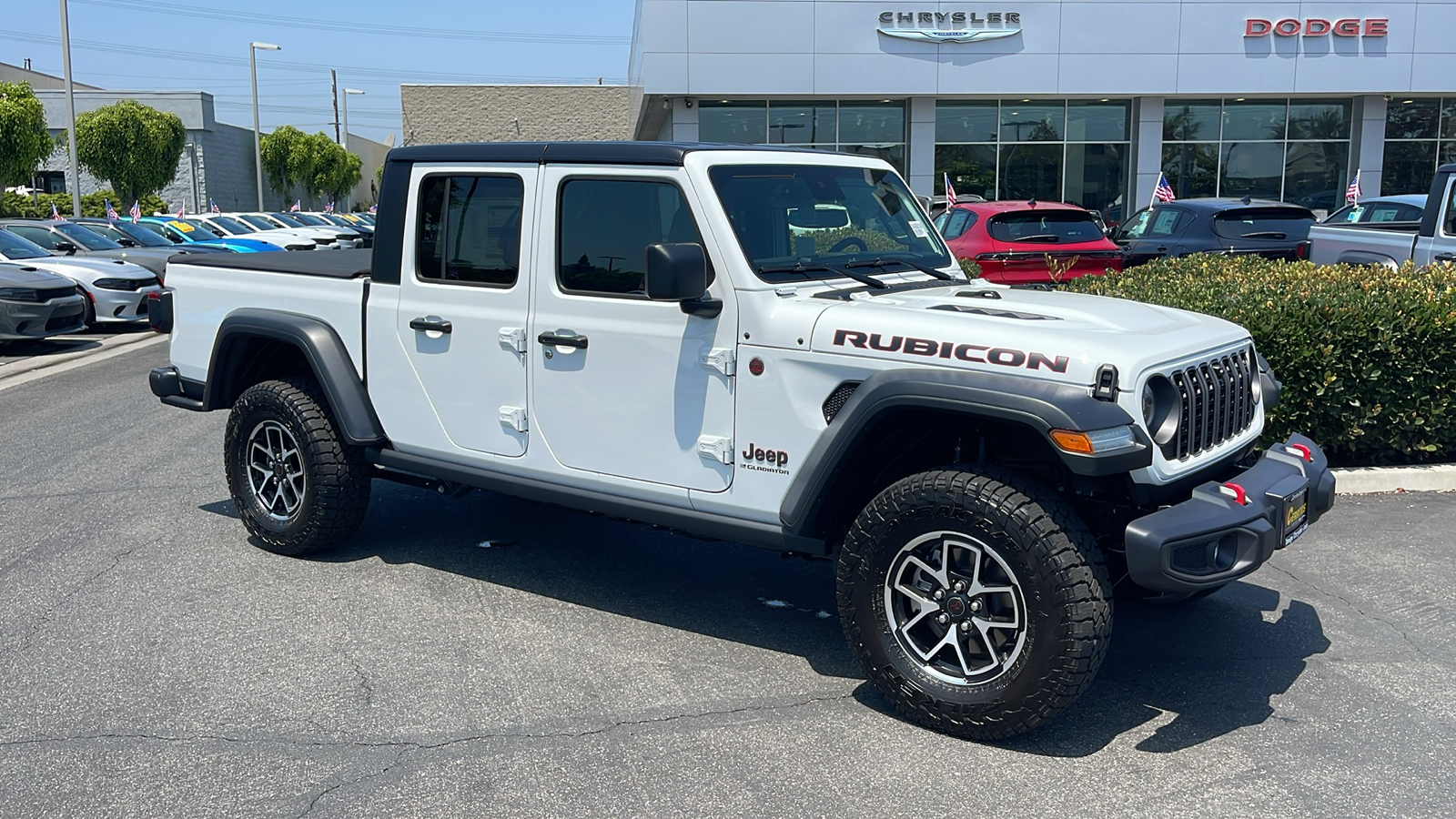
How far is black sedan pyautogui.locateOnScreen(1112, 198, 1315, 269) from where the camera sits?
14047mm

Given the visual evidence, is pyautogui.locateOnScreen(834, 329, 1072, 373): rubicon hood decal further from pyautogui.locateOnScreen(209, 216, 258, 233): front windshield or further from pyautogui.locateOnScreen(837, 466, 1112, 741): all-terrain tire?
pyautogui.locateOnScreen(209, 216, 258, 233): front windshield

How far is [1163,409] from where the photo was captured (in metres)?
4.11

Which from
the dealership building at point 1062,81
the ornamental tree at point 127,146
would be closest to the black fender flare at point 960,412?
the dealership building at point 1062,81

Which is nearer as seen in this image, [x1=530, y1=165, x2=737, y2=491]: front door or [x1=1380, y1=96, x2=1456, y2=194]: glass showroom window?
[x1=530, y1=165, x2=737, y2=491]: front door

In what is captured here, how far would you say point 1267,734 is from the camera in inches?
164

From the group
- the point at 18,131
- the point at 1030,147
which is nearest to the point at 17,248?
the point at 18,131

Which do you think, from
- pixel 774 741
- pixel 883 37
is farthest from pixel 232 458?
pixel 883 37

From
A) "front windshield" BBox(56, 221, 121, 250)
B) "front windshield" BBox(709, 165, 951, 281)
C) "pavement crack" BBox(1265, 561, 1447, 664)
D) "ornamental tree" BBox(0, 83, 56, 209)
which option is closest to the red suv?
"pavement crack" BBox(1265, 561, 1447, 664)

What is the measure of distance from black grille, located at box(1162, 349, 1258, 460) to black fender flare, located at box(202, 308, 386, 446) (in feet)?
11.5

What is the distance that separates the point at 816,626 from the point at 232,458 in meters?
3.16

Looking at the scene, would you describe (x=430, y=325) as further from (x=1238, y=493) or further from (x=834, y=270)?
(x=1238, y=493)

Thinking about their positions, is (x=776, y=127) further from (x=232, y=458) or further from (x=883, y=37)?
(x=232, y=458)

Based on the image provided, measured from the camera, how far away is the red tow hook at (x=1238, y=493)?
13.3ft

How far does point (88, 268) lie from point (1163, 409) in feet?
52.6
